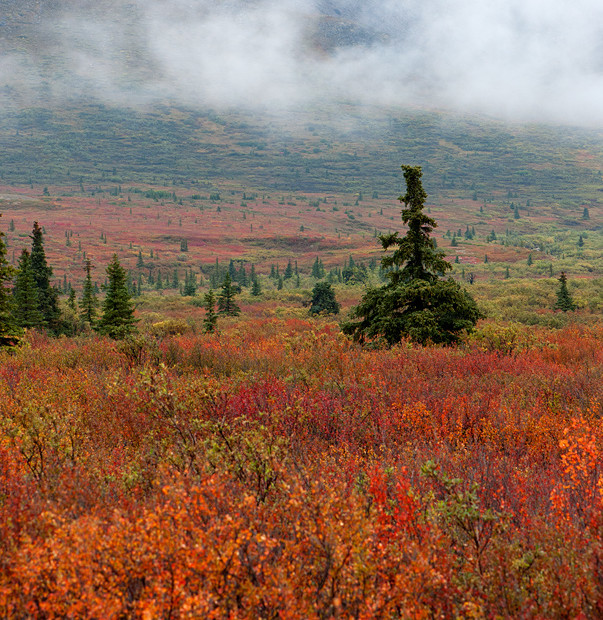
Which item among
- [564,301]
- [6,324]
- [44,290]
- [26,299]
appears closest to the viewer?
[6,324]

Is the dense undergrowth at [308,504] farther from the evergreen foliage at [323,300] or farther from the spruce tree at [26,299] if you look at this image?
the evergreen foliage at [323,300]

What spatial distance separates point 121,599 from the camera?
7.23 ft

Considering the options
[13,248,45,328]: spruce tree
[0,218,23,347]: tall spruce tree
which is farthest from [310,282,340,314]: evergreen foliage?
[0,218,23,347]: tall spruce tree

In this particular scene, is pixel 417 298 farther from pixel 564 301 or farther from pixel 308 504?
pixel 564 301

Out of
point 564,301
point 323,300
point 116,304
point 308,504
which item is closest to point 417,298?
point 308,504

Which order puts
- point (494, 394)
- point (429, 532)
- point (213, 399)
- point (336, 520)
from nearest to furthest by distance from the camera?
point (336, 520), point (429, 532), point (213, 399), point (494, 394)

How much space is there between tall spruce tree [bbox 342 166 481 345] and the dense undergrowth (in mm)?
4547

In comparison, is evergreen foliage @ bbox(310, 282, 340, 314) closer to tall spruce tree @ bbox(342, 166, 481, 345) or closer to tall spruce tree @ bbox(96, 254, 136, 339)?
tall spruce tree @ bbox(96, 254, 136, 339)

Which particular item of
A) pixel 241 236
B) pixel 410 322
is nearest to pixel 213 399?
pixel 410 322

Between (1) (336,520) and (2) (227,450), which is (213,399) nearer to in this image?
(2) (227,450)

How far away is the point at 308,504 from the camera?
110 inches

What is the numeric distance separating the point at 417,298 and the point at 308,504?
10.5m

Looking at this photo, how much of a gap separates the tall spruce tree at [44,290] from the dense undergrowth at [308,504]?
20668 mm

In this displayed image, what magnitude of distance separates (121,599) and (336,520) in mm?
1102
